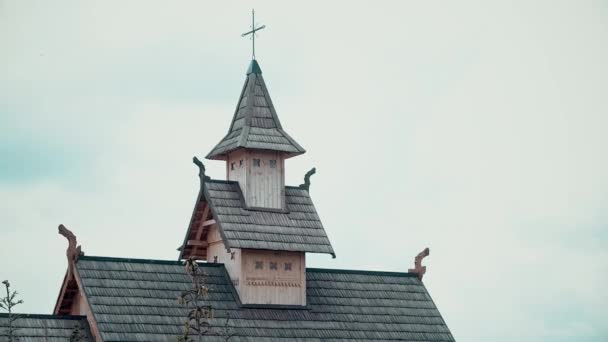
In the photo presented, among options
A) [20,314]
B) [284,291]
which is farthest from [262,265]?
[20,314]

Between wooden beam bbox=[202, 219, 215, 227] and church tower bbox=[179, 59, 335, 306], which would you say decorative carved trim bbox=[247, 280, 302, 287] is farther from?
wooden beam bbox=[202, 219, 215, 227]

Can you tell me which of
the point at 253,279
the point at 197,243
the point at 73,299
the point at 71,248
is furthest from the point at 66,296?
the point at 253,279

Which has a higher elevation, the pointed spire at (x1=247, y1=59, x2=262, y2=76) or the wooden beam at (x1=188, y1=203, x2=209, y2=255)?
the pointed spire at (x1=247, y1=59, x2=262, y2=76)

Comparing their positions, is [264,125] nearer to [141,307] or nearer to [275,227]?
[275,227]

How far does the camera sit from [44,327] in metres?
42.7

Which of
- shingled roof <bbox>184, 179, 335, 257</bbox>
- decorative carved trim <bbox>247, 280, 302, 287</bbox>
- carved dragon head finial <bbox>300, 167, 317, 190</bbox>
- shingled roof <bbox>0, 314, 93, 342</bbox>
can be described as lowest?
shingled roof <bbox>0, 314, 93, 342</bbox>

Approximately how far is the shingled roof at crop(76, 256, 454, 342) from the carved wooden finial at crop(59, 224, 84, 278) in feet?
0.88

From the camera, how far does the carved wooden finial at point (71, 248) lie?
44.6 meters

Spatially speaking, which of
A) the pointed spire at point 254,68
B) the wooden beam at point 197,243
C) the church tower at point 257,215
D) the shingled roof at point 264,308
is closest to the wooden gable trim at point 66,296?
the shingled roof at point 264,308

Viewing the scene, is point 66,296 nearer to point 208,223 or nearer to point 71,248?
point 71,248

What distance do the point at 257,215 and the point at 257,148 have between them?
2.43m

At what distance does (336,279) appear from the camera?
50656mm

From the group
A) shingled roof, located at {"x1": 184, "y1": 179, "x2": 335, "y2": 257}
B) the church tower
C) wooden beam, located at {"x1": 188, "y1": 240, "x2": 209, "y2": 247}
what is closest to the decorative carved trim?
the church tower

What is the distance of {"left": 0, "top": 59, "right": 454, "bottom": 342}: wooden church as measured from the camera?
44.3 meters
